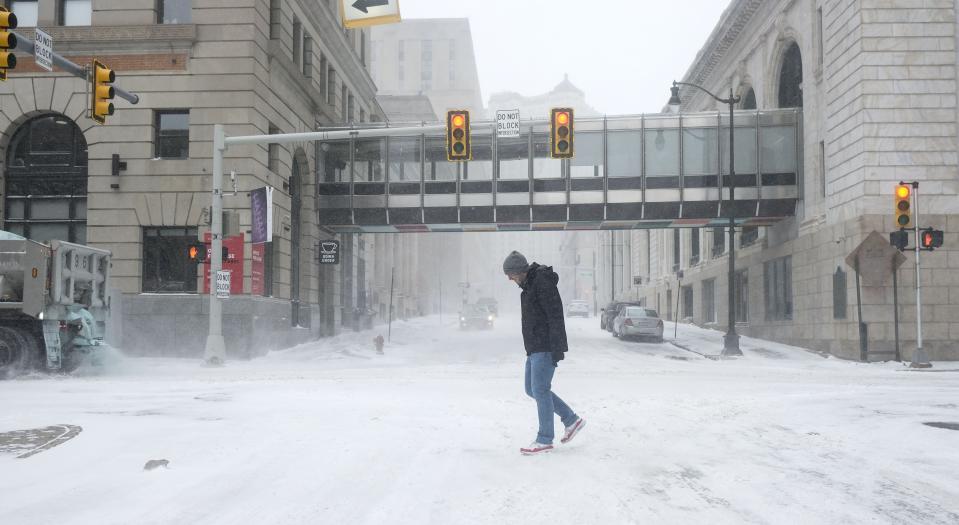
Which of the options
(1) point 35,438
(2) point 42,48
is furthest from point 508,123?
(1) point 35,438

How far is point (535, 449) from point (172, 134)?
67.8 feet

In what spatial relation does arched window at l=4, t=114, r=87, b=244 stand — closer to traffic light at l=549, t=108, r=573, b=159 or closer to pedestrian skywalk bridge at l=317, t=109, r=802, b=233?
pedestrian skywalk bridge at l=317, t=109, r=802, b=233

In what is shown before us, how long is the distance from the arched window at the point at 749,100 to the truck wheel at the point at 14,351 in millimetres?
31339

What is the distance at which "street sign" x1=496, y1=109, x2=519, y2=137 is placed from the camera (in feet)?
61.3

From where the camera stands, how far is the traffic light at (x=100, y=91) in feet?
47.0

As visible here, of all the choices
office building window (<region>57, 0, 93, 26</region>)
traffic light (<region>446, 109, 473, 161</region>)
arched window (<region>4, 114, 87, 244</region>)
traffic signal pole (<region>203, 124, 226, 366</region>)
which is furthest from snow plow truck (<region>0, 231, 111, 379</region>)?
office building window (<region>57, 0, 93, 26</region>)

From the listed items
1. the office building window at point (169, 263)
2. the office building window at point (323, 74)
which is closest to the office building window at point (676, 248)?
the office building window at point (323, 74)

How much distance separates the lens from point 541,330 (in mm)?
7023

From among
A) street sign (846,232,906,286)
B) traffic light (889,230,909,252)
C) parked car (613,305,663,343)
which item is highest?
traffic light (889,230,909,252)

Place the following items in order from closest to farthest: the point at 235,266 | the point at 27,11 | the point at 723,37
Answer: the point at 235,266, the point at 27,11, the point at 723,37

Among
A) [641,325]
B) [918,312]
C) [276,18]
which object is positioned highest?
[276,18]

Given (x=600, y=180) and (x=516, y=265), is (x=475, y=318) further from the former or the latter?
(x=516, y=265)

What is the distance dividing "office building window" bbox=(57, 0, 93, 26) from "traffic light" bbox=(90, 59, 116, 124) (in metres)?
12.0

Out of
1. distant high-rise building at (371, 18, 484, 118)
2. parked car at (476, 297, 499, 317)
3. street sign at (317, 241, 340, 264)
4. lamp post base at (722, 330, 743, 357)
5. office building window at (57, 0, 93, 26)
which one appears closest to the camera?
office building window at (57, 0, 93, 26)
